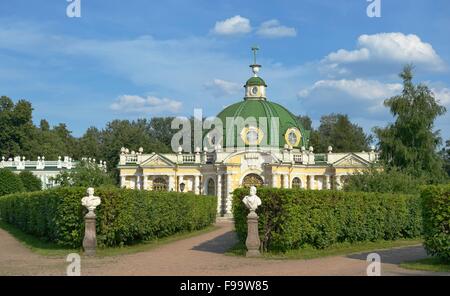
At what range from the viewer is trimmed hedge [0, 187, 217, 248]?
23094mm

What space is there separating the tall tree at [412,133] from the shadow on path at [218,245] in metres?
23.0

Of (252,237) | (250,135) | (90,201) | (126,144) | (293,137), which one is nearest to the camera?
(252,237)

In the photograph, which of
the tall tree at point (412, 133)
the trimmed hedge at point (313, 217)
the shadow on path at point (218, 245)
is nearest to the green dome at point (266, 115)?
the tall tree at point (412, 133)

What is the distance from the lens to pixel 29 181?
73438mm

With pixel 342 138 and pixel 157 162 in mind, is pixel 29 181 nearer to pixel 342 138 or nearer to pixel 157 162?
pixel 157 162

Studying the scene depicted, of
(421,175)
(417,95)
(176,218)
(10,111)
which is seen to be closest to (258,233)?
(176,218)

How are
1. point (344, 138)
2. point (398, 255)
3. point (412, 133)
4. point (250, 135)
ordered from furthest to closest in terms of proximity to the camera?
point (344, 138)
point (250, 135)
point (412, 133)
point (398, 255)

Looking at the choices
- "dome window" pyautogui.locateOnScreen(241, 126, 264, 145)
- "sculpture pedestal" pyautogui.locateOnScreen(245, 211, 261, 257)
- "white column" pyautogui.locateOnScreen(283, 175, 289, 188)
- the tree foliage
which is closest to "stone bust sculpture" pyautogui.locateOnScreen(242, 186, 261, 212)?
"sculpture pedestal" pyautogui.locateOnScreen(245, 211, 261, 257)

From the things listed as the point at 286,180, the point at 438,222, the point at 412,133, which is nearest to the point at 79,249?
Result: the point at 438,222

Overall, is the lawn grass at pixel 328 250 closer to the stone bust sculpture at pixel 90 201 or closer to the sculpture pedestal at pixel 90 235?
the sculpture pedestal at pixel 90 235

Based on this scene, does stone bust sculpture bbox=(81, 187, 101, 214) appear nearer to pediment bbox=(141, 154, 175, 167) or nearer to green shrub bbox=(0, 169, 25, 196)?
pediment bbox=(141, 154, 175, 167)

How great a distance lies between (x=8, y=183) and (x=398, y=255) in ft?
175

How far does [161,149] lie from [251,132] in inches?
1105
